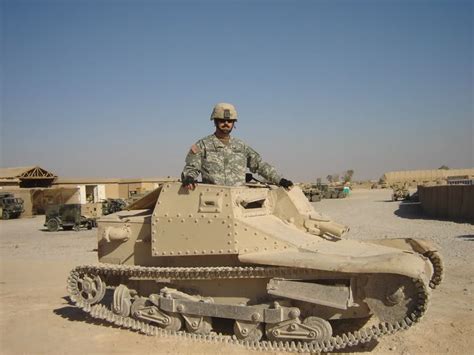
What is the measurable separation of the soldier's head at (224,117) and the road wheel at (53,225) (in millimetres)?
18446

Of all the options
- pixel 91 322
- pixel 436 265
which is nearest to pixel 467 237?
pixel 436 265

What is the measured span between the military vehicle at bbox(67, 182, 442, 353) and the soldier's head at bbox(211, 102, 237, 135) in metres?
1.19

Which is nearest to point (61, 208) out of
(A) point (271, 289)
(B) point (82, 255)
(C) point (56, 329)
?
(B) point (82, 255)

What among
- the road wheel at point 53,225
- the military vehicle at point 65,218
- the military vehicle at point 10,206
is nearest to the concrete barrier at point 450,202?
the military vehicle at point 65,218

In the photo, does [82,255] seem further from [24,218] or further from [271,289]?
[24,218]

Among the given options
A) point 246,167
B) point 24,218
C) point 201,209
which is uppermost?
point 246,167

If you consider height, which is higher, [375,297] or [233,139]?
[233,139]

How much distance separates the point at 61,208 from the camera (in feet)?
80.2

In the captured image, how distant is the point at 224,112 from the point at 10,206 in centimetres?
2953

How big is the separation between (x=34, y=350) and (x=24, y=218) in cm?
3104

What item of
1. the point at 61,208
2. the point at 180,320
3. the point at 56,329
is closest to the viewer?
the point at 180,320

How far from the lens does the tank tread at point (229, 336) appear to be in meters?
5.36

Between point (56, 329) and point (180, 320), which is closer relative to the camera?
point (180, 320)

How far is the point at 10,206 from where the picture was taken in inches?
1288
